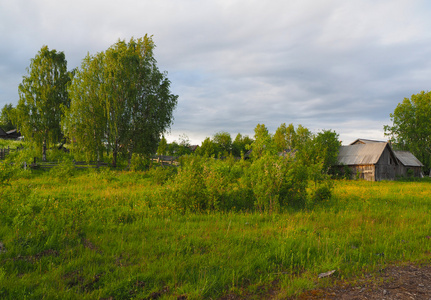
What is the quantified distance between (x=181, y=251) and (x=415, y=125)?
200ft

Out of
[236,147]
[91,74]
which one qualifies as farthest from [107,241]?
[236,147]

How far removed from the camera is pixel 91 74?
29562 mm

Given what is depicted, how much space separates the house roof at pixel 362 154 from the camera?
37397mm

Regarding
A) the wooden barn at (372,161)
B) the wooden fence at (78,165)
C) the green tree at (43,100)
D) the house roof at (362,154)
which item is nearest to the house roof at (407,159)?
the wooden barn at (372,161)

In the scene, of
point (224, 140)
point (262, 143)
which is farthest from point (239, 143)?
point (262, 143)

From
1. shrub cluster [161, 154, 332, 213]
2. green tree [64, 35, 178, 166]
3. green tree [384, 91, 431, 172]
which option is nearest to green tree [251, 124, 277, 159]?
shrub cluster [161, 154, 332, 213]

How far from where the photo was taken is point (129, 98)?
29766 mm

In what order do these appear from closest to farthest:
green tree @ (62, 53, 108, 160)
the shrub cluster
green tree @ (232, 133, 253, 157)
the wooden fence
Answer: the shrub cluster, the wooden fence, green tree @ (62, 53, 108, 160), green tree @ (232, 133, 253, 157)

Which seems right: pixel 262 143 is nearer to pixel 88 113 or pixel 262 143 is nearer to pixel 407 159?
pixel 88 113

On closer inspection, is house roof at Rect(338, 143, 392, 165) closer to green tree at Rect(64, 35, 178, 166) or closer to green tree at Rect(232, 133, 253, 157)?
green tree at Rect(64, 35, 178, 166)

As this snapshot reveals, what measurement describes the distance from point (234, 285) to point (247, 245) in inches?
65.7

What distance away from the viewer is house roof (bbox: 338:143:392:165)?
37.4 m

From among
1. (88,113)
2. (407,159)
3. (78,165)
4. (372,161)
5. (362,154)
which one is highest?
(88,113)

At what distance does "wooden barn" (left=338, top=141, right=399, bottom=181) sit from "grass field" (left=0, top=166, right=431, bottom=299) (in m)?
30.3
